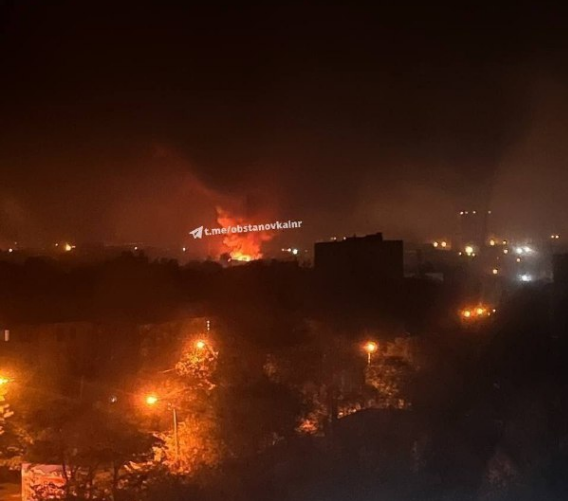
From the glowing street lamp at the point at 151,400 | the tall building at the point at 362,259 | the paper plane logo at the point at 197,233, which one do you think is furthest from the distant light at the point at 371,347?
the paper plane logo at the point at 197,233

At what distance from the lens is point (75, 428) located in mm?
6828

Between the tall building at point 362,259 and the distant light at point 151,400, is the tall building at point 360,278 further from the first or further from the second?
the distant light at point 151,400

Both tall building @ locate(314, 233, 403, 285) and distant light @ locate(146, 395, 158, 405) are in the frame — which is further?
tall building @ locate(314, 233, 403, 285)

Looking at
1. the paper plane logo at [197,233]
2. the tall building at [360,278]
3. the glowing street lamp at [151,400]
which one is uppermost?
the paper plane logo at [197,233]

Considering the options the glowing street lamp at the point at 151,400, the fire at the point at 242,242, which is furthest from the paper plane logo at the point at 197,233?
the glowing street lamp at the point at 151,400

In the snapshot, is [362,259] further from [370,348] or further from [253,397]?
[253,397]

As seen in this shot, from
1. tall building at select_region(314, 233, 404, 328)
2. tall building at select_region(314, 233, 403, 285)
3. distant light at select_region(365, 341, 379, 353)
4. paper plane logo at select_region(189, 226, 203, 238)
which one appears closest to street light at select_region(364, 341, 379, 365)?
distant light at select_region(365, 341, 379, 353)

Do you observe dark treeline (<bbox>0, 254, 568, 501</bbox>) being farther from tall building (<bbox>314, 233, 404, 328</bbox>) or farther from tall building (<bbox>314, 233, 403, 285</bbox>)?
tall building (<bbox>314, 233, 403, 285</bbox>)

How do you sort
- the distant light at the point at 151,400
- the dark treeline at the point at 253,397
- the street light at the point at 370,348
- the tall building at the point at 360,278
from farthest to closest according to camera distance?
the tall building at the point at 360,278 → the street light at the point at 370,348 → the distant light at the point at 151,400 → the dark treeline at the point at 253,397

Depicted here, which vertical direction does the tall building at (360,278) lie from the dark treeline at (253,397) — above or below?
above

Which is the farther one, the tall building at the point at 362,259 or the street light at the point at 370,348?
the tall building at the point at 362,259

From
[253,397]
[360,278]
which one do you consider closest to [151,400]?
[253,397]

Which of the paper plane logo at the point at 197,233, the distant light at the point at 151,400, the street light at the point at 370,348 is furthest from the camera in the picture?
the paper plane logo at the point at 197,233

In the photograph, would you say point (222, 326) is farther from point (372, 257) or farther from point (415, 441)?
point (372, 257)
